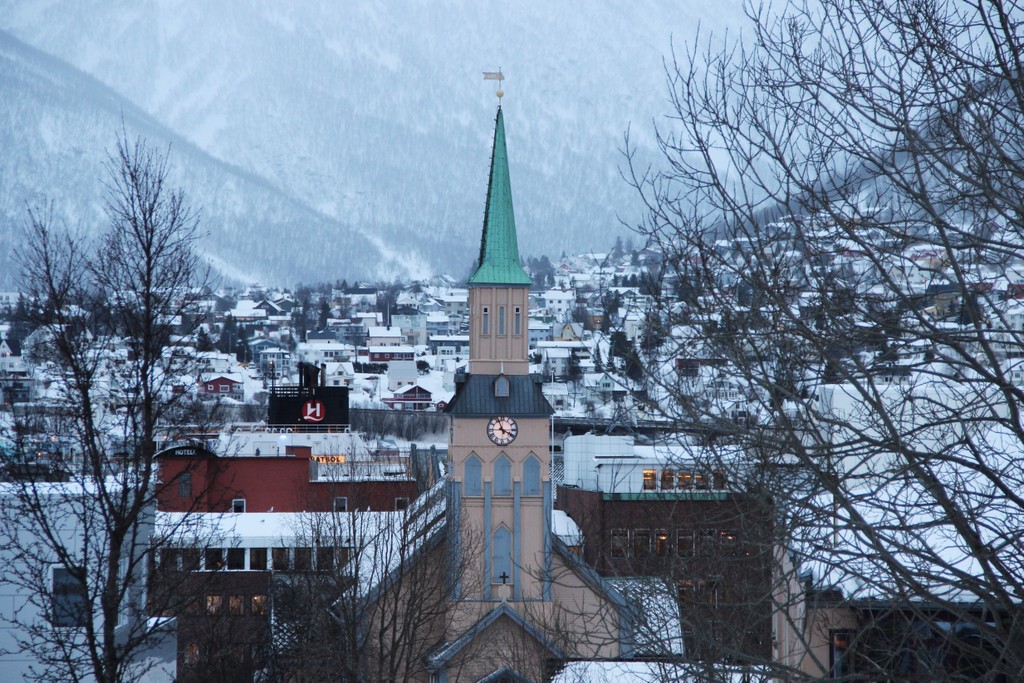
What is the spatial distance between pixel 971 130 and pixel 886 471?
227cm

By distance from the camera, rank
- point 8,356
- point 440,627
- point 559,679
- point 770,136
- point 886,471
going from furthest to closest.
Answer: point 8,356
point 440,627
point 559,679
point 770,136
point 886,471

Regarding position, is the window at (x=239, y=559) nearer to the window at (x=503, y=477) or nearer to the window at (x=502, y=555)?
the window at (x=502, y=555)

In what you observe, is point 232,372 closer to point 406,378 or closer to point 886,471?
point 406,378

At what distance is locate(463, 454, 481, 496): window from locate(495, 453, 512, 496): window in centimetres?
60

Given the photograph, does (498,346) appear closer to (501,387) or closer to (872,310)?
(501,387)

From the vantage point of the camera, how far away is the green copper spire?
41.1 metres

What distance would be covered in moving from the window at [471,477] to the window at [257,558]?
6803 millimetres

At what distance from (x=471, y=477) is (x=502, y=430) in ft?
5.78

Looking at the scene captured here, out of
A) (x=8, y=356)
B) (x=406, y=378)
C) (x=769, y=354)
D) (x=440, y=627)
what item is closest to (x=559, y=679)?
(x=769, y=354)

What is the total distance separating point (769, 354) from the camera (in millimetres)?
8383

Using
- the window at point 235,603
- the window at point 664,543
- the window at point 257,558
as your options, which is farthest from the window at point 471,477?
the window at point 664,543

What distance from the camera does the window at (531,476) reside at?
39.9 metres

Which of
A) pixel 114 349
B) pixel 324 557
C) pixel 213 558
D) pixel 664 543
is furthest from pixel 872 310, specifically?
pixel 213 558

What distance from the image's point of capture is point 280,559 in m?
39.2
